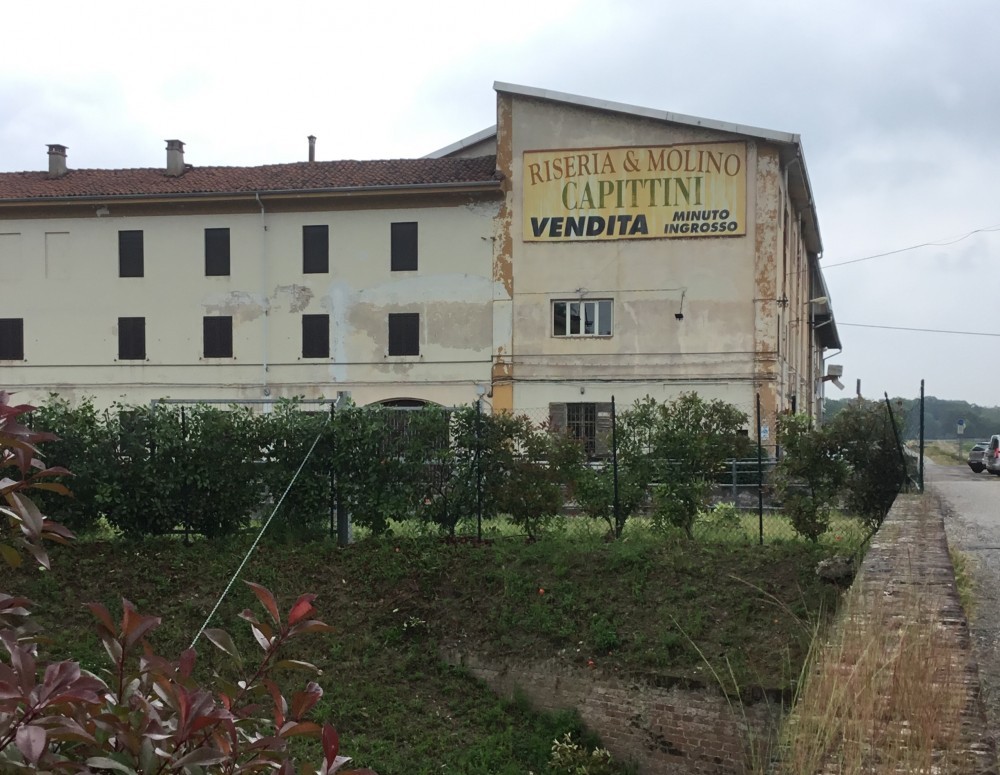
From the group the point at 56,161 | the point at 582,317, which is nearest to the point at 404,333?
the point at 582,317

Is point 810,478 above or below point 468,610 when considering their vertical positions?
above

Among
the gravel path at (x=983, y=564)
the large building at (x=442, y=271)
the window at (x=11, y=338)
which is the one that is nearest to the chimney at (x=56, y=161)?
the large building at (x=442, y=271)

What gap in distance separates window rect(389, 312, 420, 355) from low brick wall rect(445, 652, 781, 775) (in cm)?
1896

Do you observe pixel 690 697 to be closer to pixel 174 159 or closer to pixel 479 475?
pixel 479 475

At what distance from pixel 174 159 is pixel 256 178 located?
3.15 meters

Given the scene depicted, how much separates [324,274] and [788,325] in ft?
47.2

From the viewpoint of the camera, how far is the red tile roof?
27984mm

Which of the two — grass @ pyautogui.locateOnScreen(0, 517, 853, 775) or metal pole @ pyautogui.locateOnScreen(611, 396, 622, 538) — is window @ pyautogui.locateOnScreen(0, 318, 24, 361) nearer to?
grass @ pyautogui.locateOnScreen(0, 517, 853, 775)

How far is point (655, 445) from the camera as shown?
13.1 metres

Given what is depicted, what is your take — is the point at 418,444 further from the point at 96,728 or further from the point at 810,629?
the point at 96,728

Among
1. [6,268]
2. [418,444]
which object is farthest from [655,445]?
[6,268]

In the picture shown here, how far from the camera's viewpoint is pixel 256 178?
29.2 m

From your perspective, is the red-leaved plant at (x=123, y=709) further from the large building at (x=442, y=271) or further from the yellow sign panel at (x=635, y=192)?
the yellow sign panel at (x=635, y=192)

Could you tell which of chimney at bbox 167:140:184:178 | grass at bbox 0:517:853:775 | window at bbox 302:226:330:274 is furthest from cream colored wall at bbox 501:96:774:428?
grass at bbox 0:517:853:775
